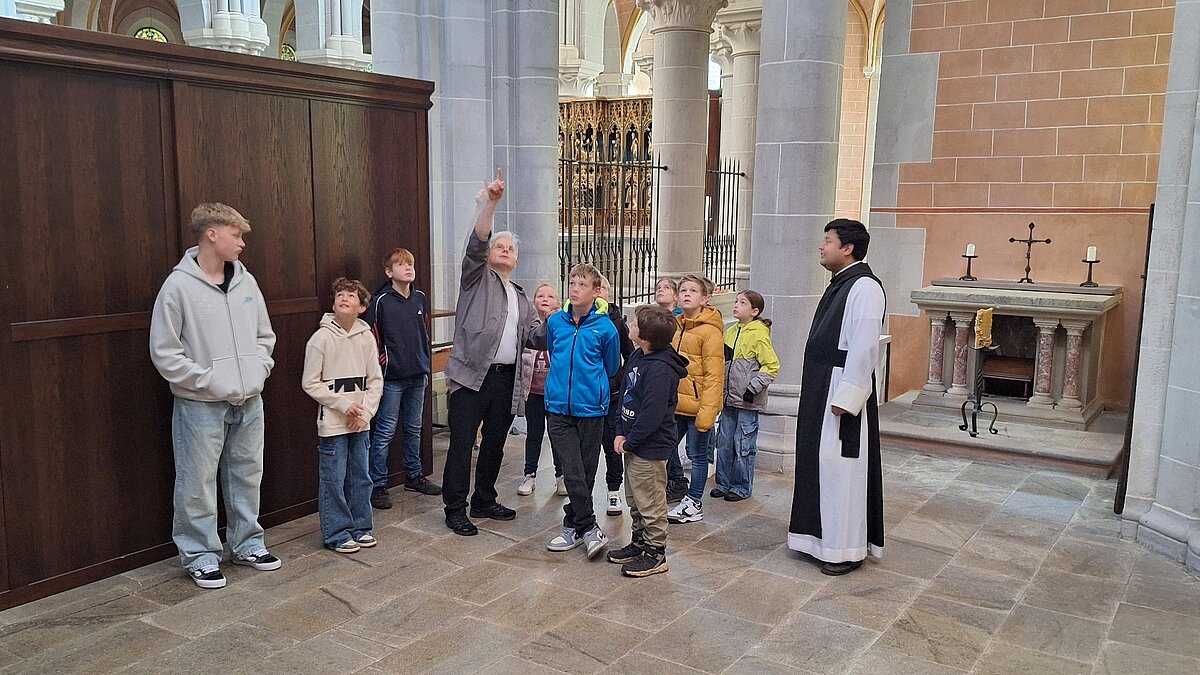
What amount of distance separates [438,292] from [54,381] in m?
3.83

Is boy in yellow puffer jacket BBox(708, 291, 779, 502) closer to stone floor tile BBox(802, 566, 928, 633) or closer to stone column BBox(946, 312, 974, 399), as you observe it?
stone floor tile BBox(802, 566, 928, 633)

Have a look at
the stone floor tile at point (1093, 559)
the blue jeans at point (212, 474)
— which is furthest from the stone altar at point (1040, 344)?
the blue jeans at point (212, 474)

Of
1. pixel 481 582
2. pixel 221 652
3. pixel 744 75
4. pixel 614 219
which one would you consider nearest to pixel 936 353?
pixel 481 582

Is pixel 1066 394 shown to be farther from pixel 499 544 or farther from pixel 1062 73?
pixel 499 544

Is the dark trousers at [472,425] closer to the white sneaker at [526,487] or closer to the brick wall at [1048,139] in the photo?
the white sneaker at [526,487]

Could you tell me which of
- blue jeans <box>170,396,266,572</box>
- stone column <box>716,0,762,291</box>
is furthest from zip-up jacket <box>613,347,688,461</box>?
stone column <box>716,0,762,291</box>

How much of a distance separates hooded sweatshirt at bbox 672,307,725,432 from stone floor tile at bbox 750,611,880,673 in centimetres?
133

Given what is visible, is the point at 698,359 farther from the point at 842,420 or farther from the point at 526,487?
the point at 526,487

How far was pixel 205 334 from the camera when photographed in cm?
410

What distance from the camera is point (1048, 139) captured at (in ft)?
26.5

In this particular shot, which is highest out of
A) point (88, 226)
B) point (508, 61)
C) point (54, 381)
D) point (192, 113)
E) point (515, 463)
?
point (508, 61)

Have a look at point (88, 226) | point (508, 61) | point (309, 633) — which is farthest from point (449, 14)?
point (309, 633)

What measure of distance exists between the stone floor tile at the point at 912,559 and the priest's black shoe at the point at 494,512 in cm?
200

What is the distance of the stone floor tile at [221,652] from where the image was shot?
11.2 feet
